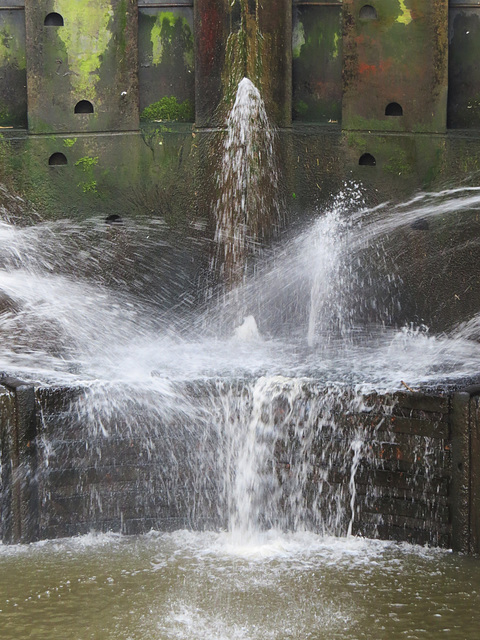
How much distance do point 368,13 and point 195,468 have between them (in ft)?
12.8

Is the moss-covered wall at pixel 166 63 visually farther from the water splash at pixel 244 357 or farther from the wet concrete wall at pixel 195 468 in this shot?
the wet concrete wall at pixel 195 468

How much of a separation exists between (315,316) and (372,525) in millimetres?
2120

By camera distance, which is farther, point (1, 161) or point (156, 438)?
point (1, 161)

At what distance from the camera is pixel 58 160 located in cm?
711

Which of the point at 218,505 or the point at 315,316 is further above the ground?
Result: the point at 315,316

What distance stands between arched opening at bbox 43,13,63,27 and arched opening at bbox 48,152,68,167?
102cm

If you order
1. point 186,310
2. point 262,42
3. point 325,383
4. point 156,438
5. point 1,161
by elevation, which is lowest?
point 156,438

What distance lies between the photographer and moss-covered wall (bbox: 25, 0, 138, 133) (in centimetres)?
706

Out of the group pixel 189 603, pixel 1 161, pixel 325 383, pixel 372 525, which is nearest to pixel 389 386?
pixel 325 383

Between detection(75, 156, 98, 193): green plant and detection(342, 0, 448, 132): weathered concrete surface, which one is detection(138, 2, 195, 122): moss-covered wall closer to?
detection(75, 156, 98, 193): green plant

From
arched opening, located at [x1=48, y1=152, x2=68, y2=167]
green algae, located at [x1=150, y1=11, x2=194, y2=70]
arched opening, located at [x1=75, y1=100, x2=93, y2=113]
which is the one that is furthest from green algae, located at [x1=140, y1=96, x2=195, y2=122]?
arched opening, located at [x1=48, y1=152, x2=68, y2=167]

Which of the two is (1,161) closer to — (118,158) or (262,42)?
(118,158)

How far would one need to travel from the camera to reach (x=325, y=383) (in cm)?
541

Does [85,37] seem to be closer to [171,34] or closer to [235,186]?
[171,34]
